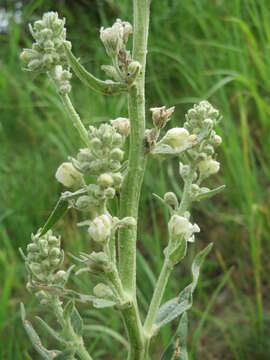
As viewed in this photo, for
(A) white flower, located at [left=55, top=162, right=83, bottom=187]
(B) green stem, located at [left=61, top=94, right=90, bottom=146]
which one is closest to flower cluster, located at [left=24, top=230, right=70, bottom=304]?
(A) white flower, located at [left=55, top=162, right=83, bottom=187]

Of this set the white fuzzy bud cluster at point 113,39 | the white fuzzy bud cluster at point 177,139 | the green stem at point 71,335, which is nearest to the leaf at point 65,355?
the green stem at point 71,335

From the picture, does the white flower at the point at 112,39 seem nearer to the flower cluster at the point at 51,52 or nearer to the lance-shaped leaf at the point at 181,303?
the flower cluster at the point at 51,52

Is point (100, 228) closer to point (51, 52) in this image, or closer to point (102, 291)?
point (102, 291)

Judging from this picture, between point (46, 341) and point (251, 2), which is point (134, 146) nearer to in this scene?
point (46, 341)

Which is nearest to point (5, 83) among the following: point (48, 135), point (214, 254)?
point (48, 135)

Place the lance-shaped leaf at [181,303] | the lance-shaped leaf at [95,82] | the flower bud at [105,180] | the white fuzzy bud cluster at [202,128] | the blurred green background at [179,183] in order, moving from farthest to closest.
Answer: the blurred green background at [179,183] < the white fuzzy bud cluster at [202,128] < the lance-shaped leaf at [181,303] < the lance-shaped leaf at [95,82] < the flower bud at [105,180]

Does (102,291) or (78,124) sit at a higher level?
(78,124)

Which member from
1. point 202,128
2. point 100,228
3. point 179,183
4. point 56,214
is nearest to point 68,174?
point 56,214
